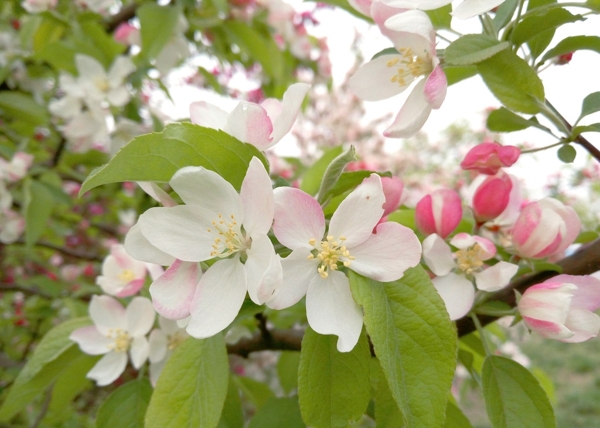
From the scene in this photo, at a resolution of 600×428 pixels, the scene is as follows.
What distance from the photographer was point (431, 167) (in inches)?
229

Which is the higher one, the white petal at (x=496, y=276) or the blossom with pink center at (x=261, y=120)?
the blossom with pink center at (x=261, y=120)

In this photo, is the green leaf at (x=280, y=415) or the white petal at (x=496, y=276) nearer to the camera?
the white petal at (x=496, y=276)

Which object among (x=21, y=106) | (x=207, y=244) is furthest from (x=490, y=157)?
(x=21, y=106)

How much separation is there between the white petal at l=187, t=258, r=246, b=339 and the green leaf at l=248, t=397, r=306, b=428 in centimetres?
31

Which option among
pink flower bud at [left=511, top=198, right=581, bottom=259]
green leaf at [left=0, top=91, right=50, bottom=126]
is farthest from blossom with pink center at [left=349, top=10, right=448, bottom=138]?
green leaf at [left=0, top=91, right=50, bottom=126]

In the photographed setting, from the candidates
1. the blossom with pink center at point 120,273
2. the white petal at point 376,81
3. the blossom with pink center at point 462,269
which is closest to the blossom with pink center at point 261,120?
the white petal at point 376,81

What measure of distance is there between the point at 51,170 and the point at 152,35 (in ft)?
2.00

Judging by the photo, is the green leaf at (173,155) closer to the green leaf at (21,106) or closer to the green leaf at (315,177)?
the green leaf at (315,177)

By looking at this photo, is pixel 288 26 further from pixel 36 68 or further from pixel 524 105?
pixel 524 105

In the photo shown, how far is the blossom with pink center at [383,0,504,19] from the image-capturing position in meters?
0.57

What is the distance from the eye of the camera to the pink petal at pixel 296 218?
0.53 meters

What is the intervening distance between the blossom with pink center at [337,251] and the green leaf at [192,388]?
173mm

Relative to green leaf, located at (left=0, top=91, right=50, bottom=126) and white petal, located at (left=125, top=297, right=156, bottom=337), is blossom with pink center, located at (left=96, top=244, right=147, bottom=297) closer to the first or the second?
white petal, located at (left=125, top=297, right=156, bottom=337)

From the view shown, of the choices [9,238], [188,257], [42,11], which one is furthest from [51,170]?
[188,257]
